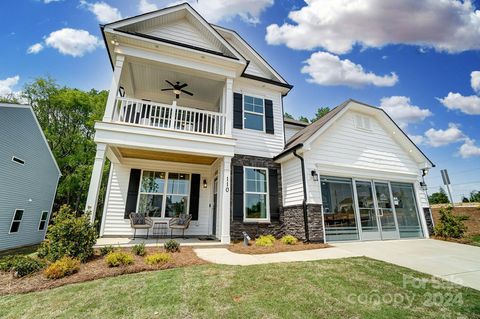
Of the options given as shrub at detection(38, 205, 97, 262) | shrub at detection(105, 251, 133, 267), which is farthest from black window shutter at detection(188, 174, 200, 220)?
shrub at detection(105, 251, 133, 267)

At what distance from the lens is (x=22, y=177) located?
35.9ft

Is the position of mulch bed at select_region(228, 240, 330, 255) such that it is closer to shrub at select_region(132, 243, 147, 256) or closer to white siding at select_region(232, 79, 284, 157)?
shrub at select_region(132, 243, 147, 256)

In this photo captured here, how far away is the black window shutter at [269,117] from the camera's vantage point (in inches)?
366

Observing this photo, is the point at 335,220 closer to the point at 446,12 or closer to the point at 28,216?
the point at 446,12

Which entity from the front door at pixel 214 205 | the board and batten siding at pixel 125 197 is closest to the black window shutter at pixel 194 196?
the board and batten siding at pixel 125 197

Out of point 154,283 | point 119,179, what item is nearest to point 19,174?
point 119,179

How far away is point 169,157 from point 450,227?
1155 centimetres

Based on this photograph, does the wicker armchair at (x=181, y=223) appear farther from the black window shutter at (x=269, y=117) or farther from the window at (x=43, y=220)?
the window at (x=43, y=220)

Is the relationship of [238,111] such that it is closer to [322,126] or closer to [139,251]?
[322,126]

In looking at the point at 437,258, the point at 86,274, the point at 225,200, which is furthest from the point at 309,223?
the point at 86,274

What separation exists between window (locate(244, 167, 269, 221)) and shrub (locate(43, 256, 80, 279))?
16.6 feet

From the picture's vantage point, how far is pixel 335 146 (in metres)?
8.35

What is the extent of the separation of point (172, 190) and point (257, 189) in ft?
12.1

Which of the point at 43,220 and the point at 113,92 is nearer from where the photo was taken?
the point at 113,92
